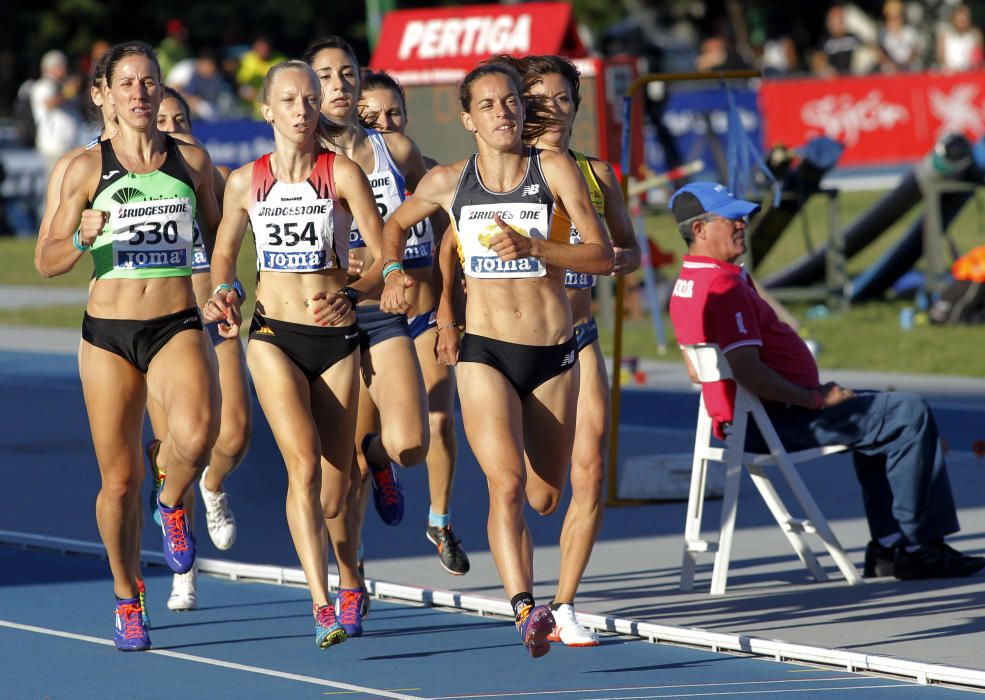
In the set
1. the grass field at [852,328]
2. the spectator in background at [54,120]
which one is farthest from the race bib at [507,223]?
the spectator in background at [54,120]

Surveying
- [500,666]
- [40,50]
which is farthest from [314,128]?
[40,50]

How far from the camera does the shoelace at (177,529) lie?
741 centimetres

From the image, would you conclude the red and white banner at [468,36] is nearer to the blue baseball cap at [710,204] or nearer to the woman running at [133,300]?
the blue baseball cap at [710,204]

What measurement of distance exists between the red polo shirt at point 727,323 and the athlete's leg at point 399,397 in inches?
44.3

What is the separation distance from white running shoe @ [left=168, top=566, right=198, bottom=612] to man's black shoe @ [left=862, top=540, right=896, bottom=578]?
112 inches

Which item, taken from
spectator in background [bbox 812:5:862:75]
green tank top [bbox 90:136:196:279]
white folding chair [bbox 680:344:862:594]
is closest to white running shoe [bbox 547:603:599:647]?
white folding chair [bbox 680:344:862:594]

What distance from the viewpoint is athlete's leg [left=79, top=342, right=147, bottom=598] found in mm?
7215

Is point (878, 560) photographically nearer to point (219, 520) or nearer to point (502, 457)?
point (502, 457)

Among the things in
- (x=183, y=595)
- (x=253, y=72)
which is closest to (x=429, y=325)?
(x=183, y=595)

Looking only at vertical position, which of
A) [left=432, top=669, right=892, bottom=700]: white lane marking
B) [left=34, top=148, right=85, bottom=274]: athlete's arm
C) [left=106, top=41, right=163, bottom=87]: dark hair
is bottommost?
[left=432, top=669, right=892, bottom=700]: white lane marking

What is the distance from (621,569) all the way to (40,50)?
44991 mm

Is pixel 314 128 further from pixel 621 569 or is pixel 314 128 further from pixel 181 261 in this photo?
pixel 621 569

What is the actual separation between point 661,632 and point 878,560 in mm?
1492

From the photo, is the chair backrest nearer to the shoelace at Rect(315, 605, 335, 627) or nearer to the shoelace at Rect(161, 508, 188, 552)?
the shoelace at Rect(315, 605, 335, 627)
